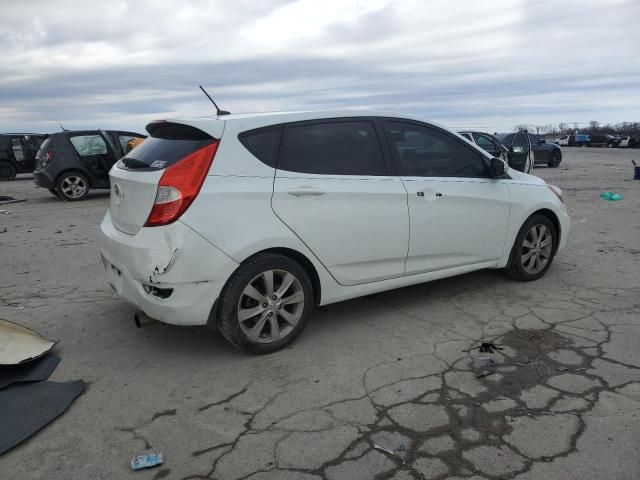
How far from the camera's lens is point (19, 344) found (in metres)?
3.89

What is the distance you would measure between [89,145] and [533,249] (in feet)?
36.2

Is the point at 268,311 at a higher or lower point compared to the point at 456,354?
Result: higher

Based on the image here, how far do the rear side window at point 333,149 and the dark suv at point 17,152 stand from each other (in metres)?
19.0

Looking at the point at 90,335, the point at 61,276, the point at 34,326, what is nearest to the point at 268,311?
the point at 90,335

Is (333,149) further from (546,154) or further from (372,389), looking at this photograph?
(546,154)

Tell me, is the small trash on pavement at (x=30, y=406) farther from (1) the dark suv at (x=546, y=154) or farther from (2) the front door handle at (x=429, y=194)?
(1) the dark suv at (x=546, y=154)

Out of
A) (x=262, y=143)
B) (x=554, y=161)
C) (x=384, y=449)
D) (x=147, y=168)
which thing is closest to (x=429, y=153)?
(x=262, y=143)

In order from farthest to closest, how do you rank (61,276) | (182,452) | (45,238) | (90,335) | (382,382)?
(45,238) < (61,276) < (90,335) < (382,382) < (182,452)

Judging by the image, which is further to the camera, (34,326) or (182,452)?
(34,326)

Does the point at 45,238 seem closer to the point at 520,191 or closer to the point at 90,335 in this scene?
the point at 90,335

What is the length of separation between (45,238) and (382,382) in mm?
6919

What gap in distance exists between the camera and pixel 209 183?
11.9 ft

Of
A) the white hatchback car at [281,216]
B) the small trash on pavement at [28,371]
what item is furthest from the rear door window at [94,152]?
the small trash on pavement at [28,371]

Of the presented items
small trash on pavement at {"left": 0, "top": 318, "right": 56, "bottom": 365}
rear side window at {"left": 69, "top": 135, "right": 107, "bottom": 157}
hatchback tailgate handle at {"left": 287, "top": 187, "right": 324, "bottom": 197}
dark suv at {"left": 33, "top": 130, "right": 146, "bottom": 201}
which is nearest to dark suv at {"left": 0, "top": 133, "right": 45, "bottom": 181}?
dark suv at {"left": 33, "top": 130, "right": 146, "bottom": 201}
